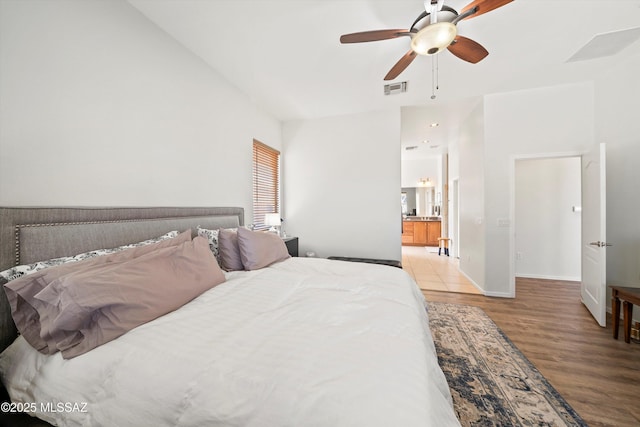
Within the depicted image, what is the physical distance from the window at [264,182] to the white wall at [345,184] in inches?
9.2

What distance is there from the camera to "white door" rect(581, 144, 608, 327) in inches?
93.7

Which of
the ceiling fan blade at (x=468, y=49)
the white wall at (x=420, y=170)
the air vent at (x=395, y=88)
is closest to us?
the ceiling fan blade at (x=468, y=49)

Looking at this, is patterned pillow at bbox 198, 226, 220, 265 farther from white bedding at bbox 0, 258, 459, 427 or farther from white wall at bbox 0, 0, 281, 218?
white bedding at bbox 0, 258, 459, 427

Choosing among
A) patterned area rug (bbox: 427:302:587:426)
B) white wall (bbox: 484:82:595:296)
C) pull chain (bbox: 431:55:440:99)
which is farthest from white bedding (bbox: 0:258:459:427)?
white wall (bbox: 484:82:595:296)

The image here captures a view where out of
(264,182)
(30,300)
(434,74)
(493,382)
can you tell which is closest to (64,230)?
(30,300)

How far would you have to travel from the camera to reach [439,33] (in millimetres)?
1664

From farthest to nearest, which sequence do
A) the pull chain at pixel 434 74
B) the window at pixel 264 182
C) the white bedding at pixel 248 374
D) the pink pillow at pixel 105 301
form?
the window at pixel 264 182, the pull chain at pixel 434 74, the pink pillow at pixel 105 301, the white bedding at pixel 248 374

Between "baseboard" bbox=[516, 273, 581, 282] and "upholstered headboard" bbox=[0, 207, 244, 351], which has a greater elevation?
"upholstered headboard" bbox=[0, 207, 244, 351]

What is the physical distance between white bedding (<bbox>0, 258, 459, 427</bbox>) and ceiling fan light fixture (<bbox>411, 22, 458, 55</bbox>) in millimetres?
1945

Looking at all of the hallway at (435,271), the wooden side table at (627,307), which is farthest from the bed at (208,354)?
the hallway at (435,271)

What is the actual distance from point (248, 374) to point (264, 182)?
10.8 feet

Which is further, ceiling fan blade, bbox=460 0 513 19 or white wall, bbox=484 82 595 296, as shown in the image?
white wall, bbox=484 82 595 296

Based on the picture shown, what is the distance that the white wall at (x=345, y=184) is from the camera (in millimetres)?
3797

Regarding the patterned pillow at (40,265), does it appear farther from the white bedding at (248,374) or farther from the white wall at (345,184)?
the white wall at (345,184)
